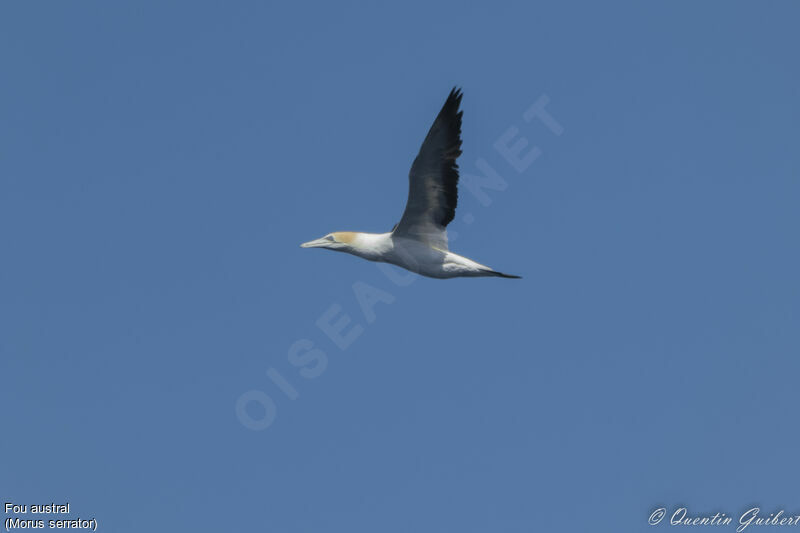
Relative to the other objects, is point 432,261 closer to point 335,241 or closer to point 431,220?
point 431,220

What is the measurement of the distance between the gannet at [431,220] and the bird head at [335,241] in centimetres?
3

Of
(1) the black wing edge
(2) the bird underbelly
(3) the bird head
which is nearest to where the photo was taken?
(1) the black wing edge

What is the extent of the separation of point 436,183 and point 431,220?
86 centimetres

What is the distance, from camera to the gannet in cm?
2206

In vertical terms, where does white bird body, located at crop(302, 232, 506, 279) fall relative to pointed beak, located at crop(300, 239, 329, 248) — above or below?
below

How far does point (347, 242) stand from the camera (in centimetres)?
2400

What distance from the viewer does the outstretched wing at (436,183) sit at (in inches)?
866

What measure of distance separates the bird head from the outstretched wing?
116 centimetres

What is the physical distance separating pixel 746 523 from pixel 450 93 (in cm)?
928

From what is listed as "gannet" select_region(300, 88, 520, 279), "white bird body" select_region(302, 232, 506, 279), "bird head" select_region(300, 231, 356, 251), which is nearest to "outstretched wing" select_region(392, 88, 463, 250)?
"gannet" select_region(300, 88, 520, 279)

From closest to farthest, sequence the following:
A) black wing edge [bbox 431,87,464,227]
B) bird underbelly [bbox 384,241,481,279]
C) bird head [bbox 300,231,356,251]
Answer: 1. black wing edge [bbox 431,87,464,227]
2. bird underbelly [bbox 384,241,481,279]
3. bird head [bbox 300,231,356,251]

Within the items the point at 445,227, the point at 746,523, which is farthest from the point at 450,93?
the point at 746,523

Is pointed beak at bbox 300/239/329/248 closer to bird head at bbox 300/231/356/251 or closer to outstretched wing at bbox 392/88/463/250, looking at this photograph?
bird head at bbox 300/231/356/251

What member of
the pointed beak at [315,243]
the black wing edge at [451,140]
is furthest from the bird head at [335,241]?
the black wing edge at [451,140]
